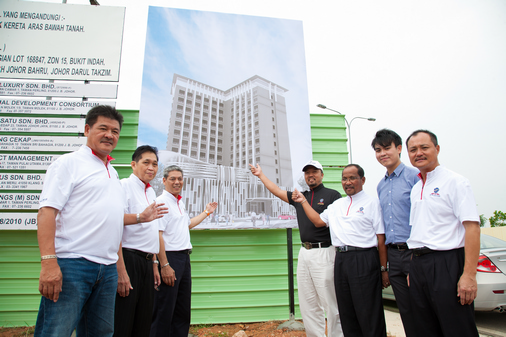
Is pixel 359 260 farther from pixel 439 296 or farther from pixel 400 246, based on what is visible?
pixel 439 296

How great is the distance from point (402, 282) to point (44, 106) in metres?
4.45

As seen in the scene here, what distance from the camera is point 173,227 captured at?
276cm

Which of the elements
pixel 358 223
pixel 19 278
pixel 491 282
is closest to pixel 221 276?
pixel 358 223

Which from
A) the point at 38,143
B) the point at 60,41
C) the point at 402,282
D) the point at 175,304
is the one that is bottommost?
the point at 175,304

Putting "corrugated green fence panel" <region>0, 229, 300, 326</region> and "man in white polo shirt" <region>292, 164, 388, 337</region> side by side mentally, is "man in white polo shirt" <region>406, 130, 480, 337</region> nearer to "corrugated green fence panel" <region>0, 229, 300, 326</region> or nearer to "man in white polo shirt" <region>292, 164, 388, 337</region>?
"man in white polo shirt" <region>292, 164, 388, 337</region>

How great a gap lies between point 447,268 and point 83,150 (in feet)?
7.99

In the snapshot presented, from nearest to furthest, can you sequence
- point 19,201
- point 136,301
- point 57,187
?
point 57,187 < point 136,301 < point 19,201

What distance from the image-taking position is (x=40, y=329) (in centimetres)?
143

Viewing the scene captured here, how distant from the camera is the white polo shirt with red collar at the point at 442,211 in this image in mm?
1812

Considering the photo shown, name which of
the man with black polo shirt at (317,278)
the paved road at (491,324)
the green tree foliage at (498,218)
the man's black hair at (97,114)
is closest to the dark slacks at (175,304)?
the man with black polo shirt at (317,278)

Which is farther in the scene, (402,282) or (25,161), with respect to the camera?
(25,161)

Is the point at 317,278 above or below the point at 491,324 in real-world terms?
above

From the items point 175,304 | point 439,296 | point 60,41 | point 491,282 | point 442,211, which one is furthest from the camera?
point 60,41

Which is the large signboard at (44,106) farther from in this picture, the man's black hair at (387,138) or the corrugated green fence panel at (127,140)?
the man's black hair at (387,138)
